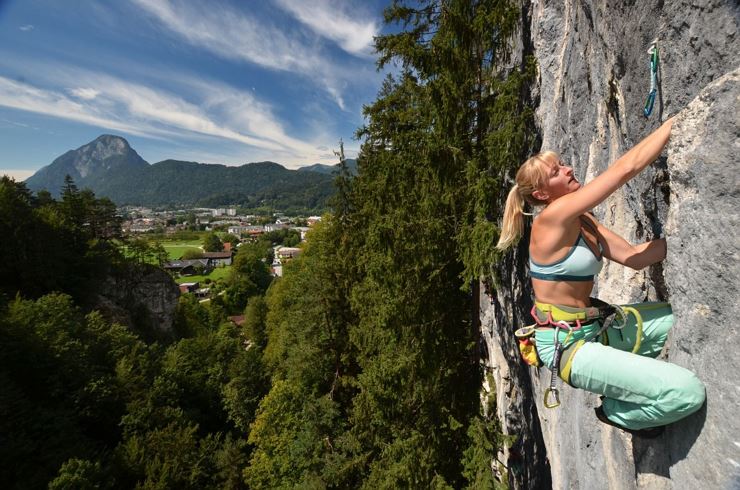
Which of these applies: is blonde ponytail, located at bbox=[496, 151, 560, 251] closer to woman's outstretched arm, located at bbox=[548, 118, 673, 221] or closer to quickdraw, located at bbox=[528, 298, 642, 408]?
woman's outstretched arm, located at bbox=[548, 118, 673, 221]

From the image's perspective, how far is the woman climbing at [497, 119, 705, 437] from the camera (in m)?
2.51

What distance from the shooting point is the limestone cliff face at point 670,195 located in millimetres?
2404

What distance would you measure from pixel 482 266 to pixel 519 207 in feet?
14.4

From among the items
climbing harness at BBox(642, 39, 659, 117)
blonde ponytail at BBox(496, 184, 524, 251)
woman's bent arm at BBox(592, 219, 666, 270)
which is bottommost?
woman's bent arm at BBox(592, 219, 666, 270)

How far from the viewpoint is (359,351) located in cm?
1559

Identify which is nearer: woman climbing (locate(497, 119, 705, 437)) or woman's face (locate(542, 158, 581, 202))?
woman climbing (locate(497, 119, 705, 437))

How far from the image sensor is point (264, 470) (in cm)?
1616

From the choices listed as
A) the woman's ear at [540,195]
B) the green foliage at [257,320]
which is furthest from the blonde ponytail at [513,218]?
the green foliage at [257,320]

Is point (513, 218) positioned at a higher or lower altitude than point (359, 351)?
higher

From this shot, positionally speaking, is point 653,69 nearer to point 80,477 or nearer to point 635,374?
point 635,374

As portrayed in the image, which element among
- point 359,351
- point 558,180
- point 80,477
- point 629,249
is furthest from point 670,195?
point 80,477

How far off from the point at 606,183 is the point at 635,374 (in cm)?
140

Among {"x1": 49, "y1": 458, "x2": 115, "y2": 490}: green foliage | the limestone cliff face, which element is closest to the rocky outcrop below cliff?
{"x1": 49, "y1": 458, "x2": 115, "y2": 490}: green foliage

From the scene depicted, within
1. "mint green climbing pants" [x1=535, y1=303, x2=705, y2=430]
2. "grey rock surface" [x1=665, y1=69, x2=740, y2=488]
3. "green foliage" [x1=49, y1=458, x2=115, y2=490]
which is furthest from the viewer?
"green foliage" [x1=49, y1=458, x2=115, y2=490]
